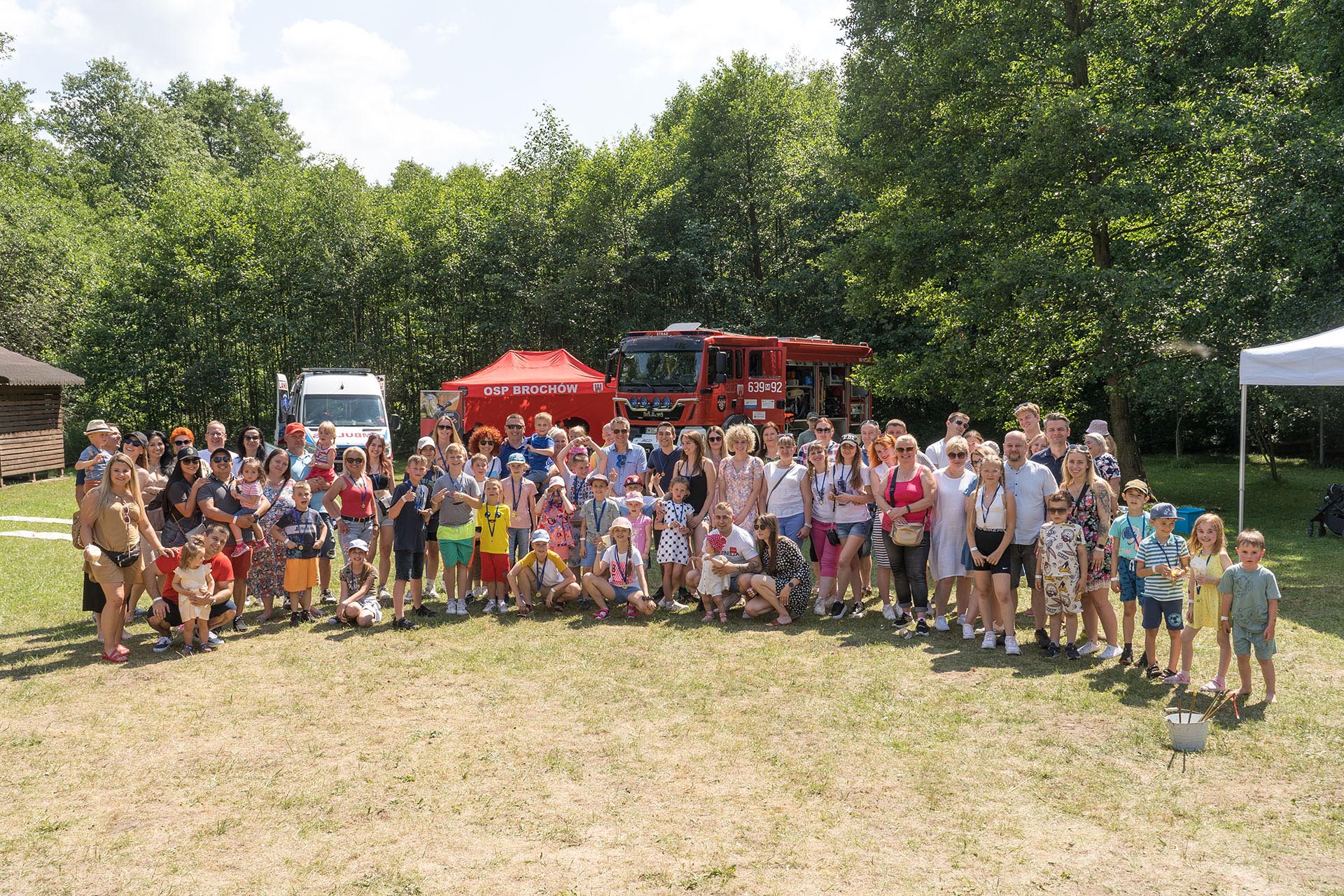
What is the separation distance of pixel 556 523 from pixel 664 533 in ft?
3.44

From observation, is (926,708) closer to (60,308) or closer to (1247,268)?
(1247,268)

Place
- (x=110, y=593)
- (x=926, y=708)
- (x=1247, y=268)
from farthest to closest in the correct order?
1. (x=1247, y=268)
2. (x=110, y=593)
3. (x=926, y=708)

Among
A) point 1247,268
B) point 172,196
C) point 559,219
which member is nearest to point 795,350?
point 1247,268

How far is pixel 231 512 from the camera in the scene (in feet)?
26.7

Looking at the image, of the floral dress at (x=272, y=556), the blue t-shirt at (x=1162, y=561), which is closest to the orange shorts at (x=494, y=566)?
the floral dress at (x=272, y=556)

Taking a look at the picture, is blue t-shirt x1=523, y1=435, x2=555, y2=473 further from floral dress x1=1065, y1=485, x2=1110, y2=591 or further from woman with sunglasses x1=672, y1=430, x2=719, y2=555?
floral dress x1=1065, y1=485, x2=1110, y2=591

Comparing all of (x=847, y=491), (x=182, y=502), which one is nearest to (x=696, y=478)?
(x=847, y=491)

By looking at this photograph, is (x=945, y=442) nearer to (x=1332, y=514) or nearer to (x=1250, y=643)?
(x=1250, y=643)

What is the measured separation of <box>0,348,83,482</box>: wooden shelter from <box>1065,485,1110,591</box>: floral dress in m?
23.9

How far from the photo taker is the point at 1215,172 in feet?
50.0

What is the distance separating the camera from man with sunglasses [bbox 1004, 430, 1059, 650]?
24.0 feet

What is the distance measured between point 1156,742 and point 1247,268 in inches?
472

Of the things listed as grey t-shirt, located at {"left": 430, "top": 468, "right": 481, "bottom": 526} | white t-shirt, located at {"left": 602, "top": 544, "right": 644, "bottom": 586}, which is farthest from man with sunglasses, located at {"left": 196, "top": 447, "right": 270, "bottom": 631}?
white t-shirt, located at {"left": 602, "top": 544, "right": 644, "bottom": 586}

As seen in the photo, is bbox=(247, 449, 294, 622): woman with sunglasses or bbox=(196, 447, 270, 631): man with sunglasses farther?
bbox=(247, 449, 294, 622): woman with sunglasses
